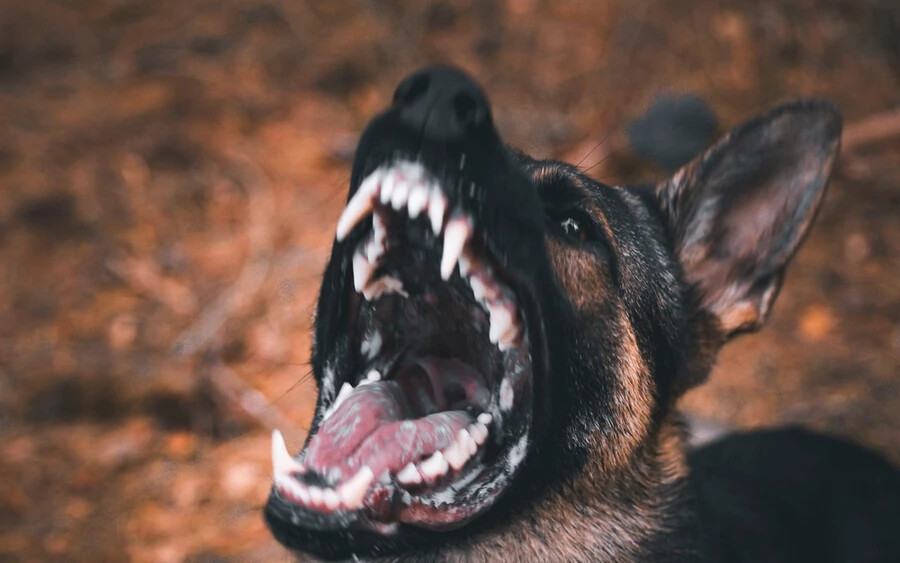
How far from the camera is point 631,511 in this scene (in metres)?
2.59

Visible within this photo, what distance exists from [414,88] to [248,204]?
14.6ft

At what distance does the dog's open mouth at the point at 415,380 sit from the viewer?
6.66ft

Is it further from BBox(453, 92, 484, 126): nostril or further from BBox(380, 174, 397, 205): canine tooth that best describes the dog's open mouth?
BBox(453, 92, 484, 126): nostril

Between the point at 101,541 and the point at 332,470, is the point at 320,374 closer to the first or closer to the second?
the point at 332,470

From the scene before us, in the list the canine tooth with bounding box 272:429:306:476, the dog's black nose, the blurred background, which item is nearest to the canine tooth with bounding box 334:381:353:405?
the canine tooth with bounding box 272:429:306:476

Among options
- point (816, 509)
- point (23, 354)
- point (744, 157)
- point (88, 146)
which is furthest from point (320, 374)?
point (88, 146)

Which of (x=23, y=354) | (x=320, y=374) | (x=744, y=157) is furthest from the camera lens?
(x=23, y=354)

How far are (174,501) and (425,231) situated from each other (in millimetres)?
2616

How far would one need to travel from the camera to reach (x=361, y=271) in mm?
2326

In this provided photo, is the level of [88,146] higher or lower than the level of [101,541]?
higher

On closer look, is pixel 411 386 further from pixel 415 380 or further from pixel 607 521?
pixel 607 521

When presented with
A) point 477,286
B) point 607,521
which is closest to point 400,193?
point 477,286

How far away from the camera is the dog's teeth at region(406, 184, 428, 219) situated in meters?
2.03

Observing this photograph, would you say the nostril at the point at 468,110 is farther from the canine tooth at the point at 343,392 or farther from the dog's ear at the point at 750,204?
the dog's ear at the point at 750,204
